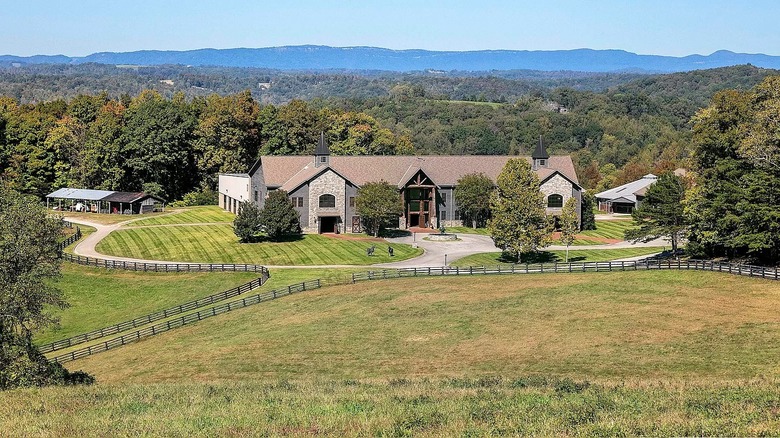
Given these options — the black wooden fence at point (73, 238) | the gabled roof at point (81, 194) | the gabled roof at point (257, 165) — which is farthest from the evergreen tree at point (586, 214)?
the gabled roof at point (81, 194)

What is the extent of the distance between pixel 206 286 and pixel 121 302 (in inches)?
237

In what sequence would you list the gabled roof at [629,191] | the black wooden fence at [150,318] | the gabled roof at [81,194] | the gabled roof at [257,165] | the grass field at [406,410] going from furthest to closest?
1. the gabled roof at [629,191]
2. the gabled roof at [81,194]
3. the gabled roof at [257,165]
4. the black wooden fence at [150,318]
5. the grass field at [406,410]

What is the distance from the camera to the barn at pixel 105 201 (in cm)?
10106

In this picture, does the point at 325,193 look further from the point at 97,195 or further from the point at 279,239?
the point at 97,195

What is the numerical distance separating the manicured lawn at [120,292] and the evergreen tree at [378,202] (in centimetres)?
2100

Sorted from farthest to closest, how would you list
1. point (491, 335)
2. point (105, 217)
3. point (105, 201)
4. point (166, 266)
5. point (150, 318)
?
1. point (105, 201)
2. point (105, 217)
3. point (166, 266)
4. point (150, 318)
5. point (491, 335)

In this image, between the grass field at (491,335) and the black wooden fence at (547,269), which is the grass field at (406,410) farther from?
the black wooden fence at (547,269)

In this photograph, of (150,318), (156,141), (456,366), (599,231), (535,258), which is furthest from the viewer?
(156,141)

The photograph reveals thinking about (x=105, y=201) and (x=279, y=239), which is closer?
(x=279, y=239)

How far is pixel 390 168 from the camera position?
305ft

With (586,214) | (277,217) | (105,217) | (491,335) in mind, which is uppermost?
(277,217)

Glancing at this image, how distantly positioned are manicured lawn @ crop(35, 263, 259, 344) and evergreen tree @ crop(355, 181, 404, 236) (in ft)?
68.9

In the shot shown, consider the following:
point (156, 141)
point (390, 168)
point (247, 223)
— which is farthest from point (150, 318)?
point (156, 141)

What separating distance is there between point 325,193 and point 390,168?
33.5 feet
